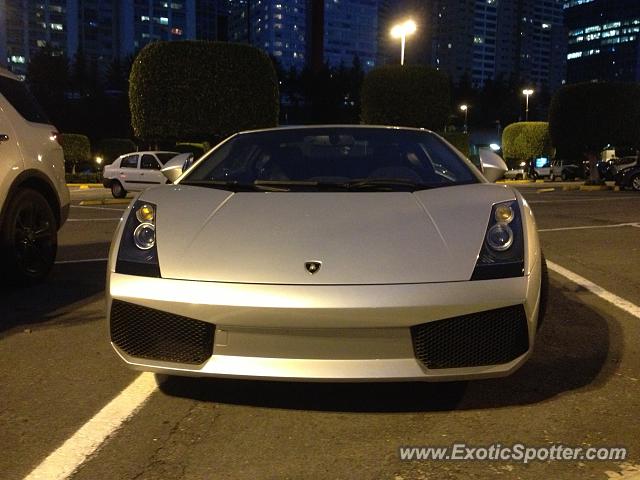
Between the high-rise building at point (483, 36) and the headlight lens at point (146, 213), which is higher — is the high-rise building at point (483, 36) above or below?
above

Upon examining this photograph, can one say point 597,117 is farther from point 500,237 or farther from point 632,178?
point 500,237

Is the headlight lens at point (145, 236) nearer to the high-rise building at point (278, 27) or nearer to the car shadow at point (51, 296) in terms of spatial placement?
the car shadow at point (51, 296)

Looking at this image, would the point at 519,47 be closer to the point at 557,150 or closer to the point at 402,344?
the point at 557,150

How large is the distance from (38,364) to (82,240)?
5.39m

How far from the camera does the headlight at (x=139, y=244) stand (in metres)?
2.59

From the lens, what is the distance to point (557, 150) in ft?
90.5

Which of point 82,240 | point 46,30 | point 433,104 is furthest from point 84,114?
point 46,30

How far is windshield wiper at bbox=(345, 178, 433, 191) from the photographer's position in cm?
317

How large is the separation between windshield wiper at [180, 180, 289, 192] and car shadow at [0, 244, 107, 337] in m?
1.71

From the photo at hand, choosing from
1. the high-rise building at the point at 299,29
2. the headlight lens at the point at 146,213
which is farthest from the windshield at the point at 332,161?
the high-rise building at the point at 299,29

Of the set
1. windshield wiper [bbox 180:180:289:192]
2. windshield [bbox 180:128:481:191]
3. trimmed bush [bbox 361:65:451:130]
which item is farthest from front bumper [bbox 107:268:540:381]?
trimmed bush [bbox 361:65:451:130]

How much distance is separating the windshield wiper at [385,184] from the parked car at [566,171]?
40258mm

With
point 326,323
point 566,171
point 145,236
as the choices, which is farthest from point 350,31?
point 326,323

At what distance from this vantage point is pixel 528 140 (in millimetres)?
41125
